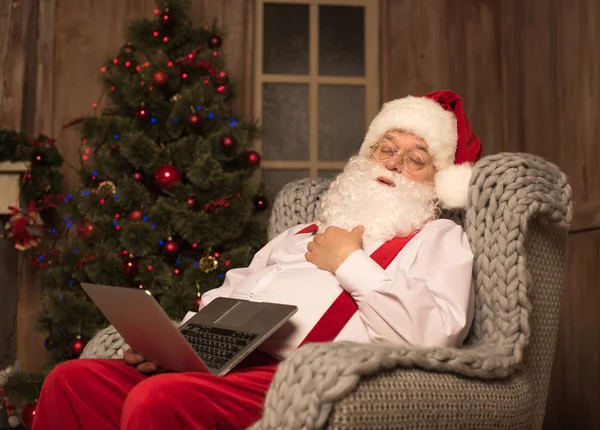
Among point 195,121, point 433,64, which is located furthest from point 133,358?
point 433,64

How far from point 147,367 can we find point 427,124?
104 centimetres

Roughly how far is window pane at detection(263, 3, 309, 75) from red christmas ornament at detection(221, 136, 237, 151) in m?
0.70

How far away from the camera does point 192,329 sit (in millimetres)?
1645

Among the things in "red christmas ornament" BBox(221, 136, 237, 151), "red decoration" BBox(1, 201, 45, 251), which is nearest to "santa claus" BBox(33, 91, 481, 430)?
"red christmas ornament" BBox(221, 136, 237, 151)

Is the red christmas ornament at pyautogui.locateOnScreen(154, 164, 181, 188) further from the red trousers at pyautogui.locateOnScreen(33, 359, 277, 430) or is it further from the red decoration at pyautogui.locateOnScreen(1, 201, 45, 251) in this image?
the red trousers at pyautogui.locateOnScreen(33, 359, 277, 430)

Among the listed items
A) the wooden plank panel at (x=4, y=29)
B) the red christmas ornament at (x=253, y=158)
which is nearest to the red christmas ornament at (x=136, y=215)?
the red christmas ornament at (x=253, y=158)

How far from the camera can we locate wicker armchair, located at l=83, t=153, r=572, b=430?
113cm

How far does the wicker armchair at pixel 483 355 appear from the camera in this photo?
113cm

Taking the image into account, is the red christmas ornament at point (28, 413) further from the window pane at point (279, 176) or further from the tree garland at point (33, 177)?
the window pane at point (279, 176)

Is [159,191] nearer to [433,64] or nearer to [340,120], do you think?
[340,120]

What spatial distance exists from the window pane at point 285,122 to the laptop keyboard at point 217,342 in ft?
6.30

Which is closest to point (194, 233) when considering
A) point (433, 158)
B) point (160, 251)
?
point (160, 251)

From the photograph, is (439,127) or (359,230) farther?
(439,127)

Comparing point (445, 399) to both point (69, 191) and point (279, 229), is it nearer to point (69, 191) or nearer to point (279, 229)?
point (279, 229)
